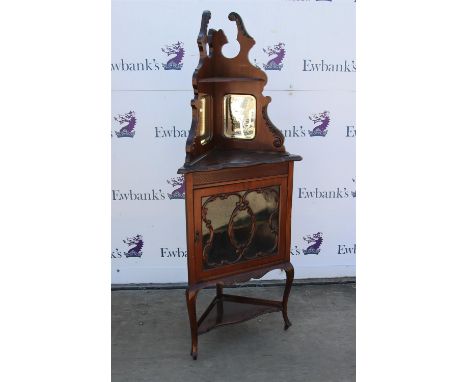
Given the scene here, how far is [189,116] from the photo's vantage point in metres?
3.38

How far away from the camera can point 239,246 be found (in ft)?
8.63

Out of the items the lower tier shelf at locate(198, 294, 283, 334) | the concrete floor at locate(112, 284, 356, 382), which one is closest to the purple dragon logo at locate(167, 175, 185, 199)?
the concrete floor at locate(112, 284, 356, 382)

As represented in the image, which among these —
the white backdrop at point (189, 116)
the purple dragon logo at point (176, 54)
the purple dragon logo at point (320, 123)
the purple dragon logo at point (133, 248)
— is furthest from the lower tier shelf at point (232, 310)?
the purple dragon logo at point (176, 54)

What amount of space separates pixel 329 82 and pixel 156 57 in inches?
50.6

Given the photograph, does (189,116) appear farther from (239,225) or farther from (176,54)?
(239,225)

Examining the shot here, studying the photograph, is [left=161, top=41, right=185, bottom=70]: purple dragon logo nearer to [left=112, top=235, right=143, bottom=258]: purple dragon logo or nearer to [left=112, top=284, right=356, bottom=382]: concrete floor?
[left=112, top=235, right=143, bottom=258]: purple dragon logo

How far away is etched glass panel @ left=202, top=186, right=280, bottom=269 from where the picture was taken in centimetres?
250

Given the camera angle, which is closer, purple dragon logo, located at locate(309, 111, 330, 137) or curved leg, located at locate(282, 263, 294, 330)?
curved leg, located at locate(282, 263, 294, 330)

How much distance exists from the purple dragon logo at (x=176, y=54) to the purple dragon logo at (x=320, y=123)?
3.48 feet

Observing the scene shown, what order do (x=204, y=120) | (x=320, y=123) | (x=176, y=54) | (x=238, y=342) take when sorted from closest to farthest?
(x=204, y=120) → (x=238, y=342) → (x=176, y=54) → (x=320, y=123)

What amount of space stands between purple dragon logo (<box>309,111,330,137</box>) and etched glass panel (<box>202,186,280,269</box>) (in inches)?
38.9

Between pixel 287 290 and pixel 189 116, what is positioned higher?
pixel 189 116

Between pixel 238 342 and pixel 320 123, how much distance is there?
1.71 meters

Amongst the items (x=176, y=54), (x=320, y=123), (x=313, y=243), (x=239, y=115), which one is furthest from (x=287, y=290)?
(x=176, y=54)
